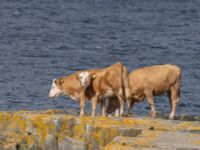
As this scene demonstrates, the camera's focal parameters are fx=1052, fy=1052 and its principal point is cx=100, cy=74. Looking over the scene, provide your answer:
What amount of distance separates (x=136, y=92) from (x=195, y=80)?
24.9 meters

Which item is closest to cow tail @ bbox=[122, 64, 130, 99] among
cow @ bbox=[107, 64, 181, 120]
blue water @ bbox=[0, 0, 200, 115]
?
cow @ bbox=[107, 64, 181, 120]

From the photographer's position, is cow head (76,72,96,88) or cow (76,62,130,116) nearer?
cow (76,62,130,116)

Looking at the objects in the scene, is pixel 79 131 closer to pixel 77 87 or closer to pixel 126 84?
pixel 126 84

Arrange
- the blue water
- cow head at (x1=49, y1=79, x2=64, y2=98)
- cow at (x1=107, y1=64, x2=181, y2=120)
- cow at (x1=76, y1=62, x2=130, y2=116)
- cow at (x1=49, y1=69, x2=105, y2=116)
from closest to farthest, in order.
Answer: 1. cow at (x1=76, y1=62, x2=130, y2=116)
2. cow at (x1=49, y1=69, x2=105, y2=116)
3. cow at (x1=107, y1=64, x2=181, y2=120)
4. cow head at (x1=49, y1=79, x2=64, y2=98)
5. the blue water

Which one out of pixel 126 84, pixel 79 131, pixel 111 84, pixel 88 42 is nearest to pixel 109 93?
pixel 111 84

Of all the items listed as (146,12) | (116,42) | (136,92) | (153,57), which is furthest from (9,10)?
(136,92)

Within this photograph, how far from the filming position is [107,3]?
11306 centimetres

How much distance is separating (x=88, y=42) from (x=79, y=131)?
5062 centimetres

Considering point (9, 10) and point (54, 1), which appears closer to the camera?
point (9, 10)

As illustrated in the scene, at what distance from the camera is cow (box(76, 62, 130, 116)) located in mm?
25797

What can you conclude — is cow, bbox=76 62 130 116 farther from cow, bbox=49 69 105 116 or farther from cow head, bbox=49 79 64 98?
cow head, bbox=49 79 64 98

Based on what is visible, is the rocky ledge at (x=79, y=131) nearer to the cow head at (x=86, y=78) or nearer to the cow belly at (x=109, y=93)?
the cow head at (x=86, y=78)

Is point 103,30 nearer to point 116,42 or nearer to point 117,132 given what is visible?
point 116,42

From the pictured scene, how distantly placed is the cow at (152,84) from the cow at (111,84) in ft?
1.20
